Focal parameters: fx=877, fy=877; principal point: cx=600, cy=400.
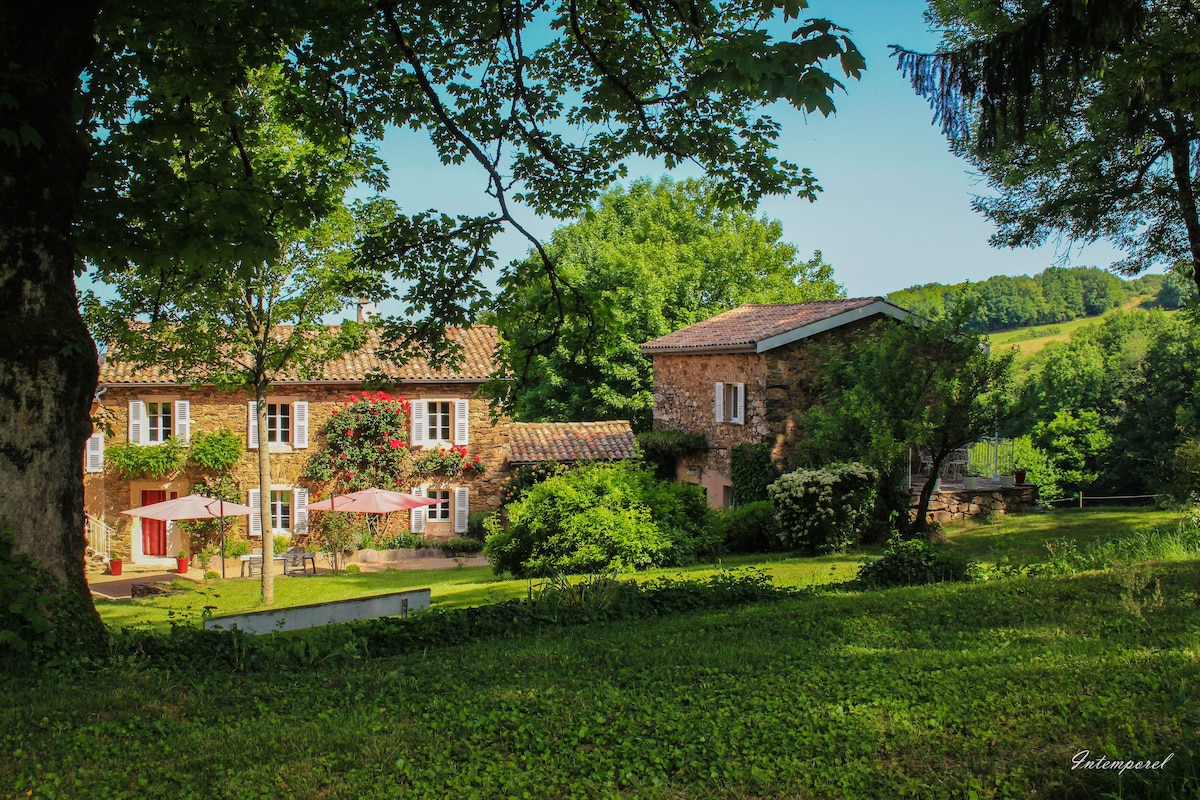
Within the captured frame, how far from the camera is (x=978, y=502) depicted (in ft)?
66.1

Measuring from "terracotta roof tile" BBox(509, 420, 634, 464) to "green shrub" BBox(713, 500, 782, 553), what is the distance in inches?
304

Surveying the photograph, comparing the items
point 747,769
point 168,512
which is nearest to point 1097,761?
point 747,769

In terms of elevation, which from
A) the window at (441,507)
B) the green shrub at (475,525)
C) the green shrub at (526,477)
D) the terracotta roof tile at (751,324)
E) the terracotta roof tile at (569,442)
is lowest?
the green shrub at (475,525)

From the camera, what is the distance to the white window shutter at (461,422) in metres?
25.4

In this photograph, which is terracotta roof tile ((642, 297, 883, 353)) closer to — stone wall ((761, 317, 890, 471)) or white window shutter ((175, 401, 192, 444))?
stone wall ((761, 317, 890, 471))

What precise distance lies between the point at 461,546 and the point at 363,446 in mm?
3995

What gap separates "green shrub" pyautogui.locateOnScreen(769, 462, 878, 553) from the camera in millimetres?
15789

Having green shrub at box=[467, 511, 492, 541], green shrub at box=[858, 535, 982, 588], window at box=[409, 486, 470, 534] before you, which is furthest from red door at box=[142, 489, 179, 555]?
green shrub at box=[858, 535, 982, 588]

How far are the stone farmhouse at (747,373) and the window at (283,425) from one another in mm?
9932

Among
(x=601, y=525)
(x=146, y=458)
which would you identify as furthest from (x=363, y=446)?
(x=601, y=525)

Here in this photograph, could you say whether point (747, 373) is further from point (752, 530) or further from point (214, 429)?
point (214, 429)

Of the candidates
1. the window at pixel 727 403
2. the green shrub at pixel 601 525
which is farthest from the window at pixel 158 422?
the window at pixel 727 403

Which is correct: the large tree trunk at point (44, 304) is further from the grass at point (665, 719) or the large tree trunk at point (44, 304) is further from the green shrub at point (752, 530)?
the green shrub at point (752, 530)

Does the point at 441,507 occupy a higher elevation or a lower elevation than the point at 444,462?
lower
